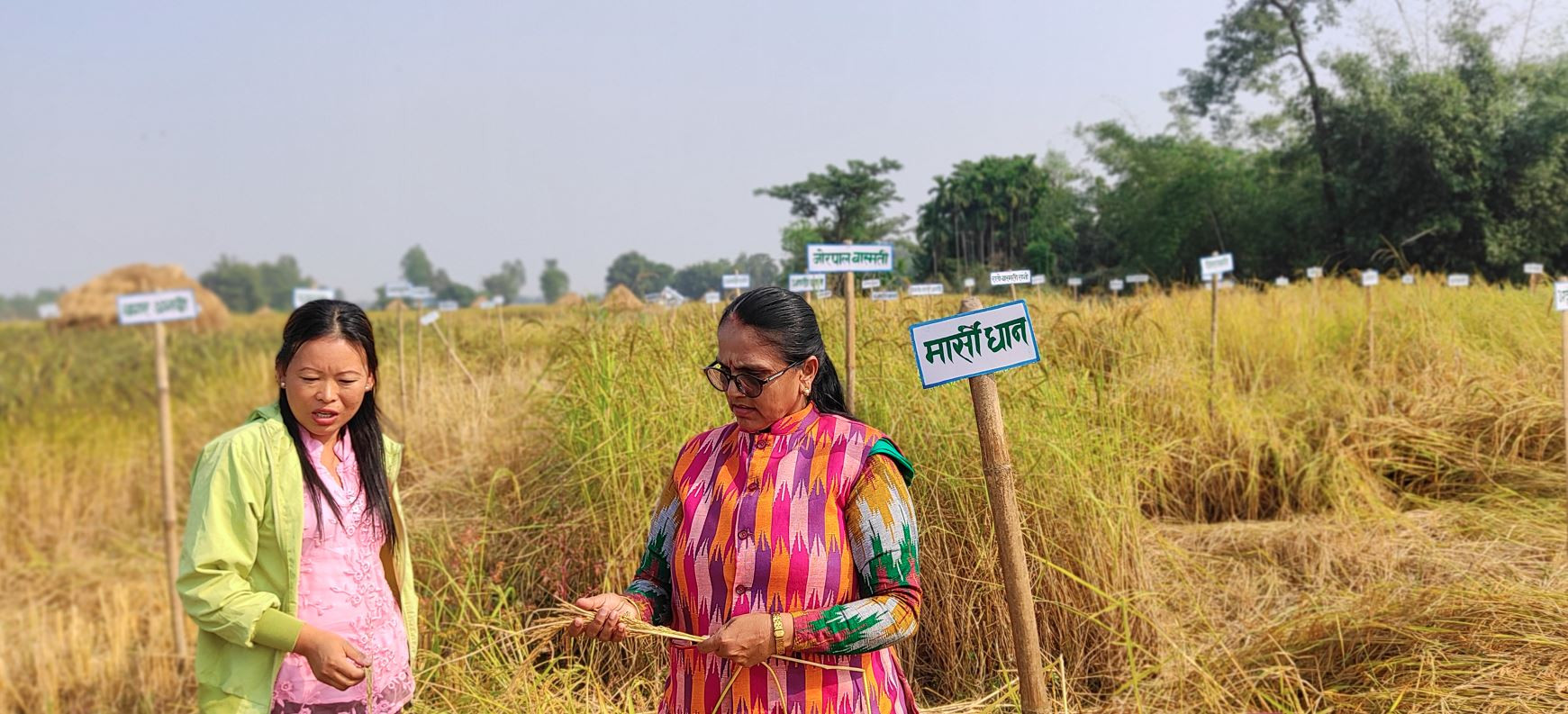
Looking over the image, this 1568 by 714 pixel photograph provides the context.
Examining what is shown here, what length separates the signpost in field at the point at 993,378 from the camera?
5.57ft

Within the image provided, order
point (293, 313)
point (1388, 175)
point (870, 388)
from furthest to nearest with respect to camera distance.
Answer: point (1388, 175)
point (870, 388)
point (293, 313)

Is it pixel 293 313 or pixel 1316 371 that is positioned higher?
pixel 293 313

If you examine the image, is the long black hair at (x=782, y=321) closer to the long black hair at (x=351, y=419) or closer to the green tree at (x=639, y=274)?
the long black hair at (x=351, y=419)

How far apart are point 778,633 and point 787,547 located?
109mm

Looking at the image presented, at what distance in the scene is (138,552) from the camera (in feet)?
18.1

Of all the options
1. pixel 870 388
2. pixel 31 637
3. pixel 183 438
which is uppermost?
pixel 870 388

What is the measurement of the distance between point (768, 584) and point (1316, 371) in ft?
18.0

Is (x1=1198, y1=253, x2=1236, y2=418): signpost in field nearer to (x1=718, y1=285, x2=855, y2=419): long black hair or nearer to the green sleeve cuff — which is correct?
(x1=718, y1=285, x2=855, y2=419): long black hair

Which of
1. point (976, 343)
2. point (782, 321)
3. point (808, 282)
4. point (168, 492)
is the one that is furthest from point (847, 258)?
point (168, 492)

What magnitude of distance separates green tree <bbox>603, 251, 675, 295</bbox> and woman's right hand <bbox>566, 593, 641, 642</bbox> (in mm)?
2626

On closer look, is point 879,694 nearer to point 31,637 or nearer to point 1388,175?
point 31,637

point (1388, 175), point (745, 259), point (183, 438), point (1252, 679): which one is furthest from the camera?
point (1388, 175)

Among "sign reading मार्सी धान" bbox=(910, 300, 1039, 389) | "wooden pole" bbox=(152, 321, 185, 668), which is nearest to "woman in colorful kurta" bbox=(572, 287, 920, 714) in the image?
"sign reading मार्सी धान" bbox=(910, 300, 1039, 389)

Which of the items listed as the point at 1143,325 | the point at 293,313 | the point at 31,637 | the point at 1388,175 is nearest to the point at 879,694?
the point at 293,313
